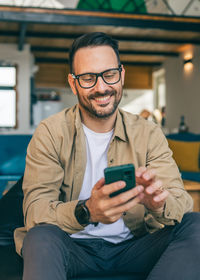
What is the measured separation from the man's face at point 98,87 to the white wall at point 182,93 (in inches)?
253

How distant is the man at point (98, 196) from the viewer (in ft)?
3.68

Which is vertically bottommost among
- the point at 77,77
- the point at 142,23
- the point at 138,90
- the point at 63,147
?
the point at 63,147

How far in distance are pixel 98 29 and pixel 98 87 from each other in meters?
5.52

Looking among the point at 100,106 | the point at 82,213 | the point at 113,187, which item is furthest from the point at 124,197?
the point at 100,106

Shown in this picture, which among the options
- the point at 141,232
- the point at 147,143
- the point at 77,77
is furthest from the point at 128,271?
the point at 77,77

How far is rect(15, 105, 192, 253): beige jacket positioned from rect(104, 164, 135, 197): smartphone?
274mm

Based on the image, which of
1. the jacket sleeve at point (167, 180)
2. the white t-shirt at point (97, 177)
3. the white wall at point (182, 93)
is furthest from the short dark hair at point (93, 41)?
the white wall at point (182, 93)

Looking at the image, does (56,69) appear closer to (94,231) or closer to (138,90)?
(138,90)

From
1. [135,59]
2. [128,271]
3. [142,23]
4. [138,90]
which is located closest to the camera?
[128,271]

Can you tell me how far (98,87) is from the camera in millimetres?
1451

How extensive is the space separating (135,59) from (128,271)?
28.9 feet

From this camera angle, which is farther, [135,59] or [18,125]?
[135,59]

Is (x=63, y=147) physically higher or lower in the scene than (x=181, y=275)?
higher

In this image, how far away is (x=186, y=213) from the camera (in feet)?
4.50
